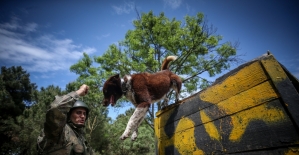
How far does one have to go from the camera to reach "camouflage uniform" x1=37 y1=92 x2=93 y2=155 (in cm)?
198

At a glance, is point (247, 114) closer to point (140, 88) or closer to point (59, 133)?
point (140, 88)

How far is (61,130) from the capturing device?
7.31 feet

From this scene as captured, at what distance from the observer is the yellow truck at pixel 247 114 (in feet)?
3.74

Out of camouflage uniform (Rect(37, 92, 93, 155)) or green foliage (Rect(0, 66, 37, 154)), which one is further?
green foliage (Rect(0, 66, 37, 154))

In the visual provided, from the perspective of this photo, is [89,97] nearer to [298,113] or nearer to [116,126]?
[116,126]

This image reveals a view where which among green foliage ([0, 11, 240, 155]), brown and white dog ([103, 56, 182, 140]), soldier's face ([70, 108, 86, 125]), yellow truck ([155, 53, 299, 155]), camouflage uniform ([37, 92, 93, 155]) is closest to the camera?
yellow truck ([155, 53, 299, 155])

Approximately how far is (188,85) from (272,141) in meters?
11.6

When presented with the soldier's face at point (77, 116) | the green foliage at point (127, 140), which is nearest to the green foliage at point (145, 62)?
the green foliage at point (127, 140)

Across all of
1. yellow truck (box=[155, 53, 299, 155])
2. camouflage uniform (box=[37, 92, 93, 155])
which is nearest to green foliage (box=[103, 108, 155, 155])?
camouflage uniform (box=[37, 92, 93, 155])

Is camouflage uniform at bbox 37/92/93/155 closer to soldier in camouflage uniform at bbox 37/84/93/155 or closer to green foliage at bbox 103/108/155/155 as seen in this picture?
soldier in camouflage uniform at bbox 37/84/93/155

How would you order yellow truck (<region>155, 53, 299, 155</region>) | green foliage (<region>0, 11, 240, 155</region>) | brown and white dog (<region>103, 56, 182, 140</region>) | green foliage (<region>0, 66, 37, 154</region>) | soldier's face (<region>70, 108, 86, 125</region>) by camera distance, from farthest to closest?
green foliage (<region>0, 66, 37, 154</region>), green foliage (<region>0, 11, 240, 155</region>), soldier's face (<region>70, 108, 86, 125</region>), brown and white dog (<region>103, 56, 182, 140</region>), yellow truck (<region>155, 53, 299, 155</region>)

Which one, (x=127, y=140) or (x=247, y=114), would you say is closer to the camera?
(x=247, y=114)

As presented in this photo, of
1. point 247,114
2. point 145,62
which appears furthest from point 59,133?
point 145,62

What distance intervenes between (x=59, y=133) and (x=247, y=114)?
8.77 feet
